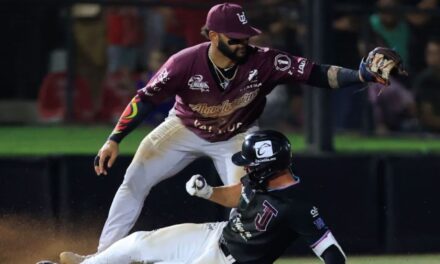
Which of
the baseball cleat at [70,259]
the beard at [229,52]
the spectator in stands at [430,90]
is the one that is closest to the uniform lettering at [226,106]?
the beard at [229,52]

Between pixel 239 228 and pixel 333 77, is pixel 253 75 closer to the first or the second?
pixel 333 77

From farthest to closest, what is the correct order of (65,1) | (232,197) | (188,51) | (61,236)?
1. (65,1)
2. (61,236)
3. (188,51)
4. (232,197)

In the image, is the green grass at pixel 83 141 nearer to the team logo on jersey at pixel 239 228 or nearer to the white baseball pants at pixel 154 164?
the white baseball pants at pixel 154 164

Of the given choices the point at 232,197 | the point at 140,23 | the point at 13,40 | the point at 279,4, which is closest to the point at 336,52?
the point at 279,4

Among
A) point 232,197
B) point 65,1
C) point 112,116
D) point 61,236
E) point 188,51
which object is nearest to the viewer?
point 232,197

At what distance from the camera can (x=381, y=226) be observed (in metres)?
10.6

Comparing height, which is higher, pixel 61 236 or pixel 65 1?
pixel 65 1

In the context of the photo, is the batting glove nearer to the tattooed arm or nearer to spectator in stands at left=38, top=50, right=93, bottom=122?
the tattooed arm

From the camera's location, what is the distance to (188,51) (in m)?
9.06

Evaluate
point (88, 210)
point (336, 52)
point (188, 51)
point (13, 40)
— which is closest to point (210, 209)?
point (88, 210)

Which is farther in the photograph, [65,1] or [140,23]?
[140,23]

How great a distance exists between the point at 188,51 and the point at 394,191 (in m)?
2.54

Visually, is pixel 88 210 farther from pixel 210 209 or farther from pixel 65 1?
pixel 65 1

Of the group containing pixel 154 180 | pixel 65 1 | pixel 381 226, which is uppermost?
pixel 65 1
